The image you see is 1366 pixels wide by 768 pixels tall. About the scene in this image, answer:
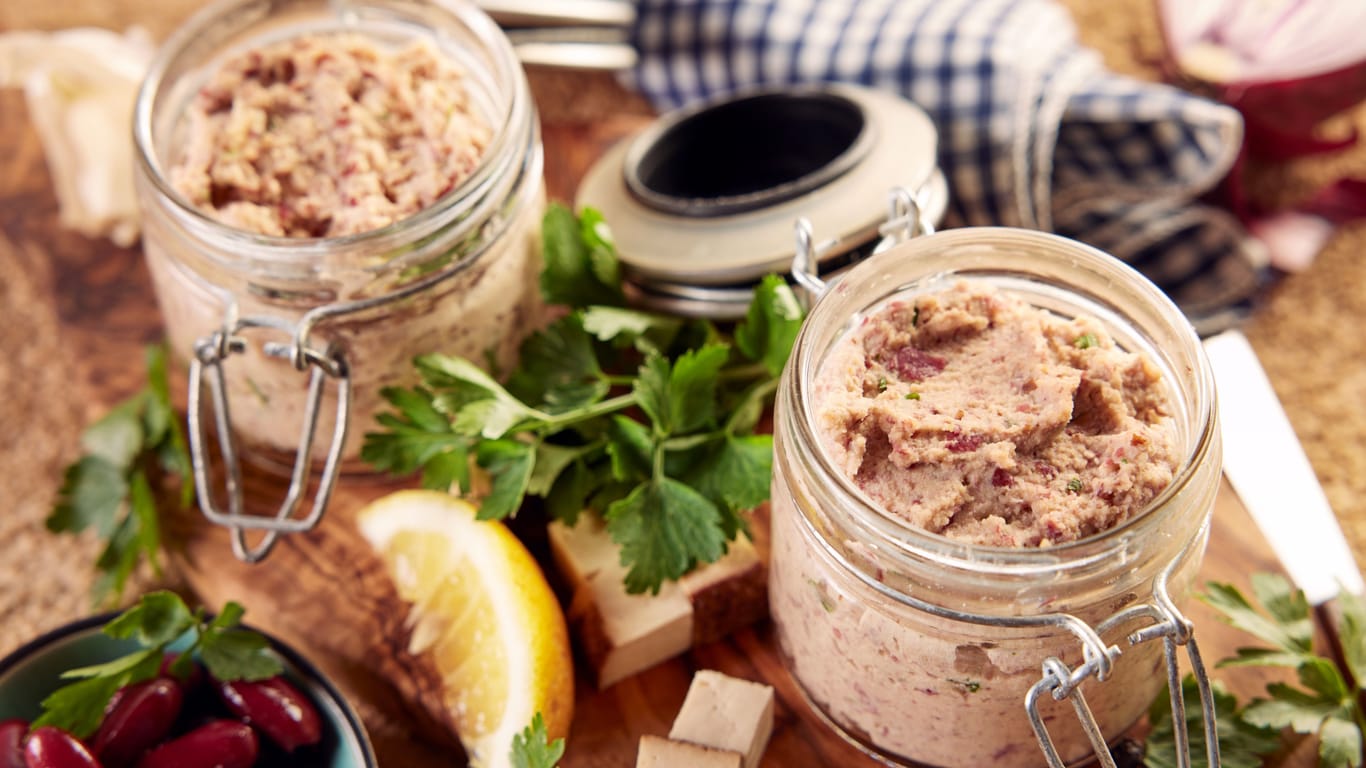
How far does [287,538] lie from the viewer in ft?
6.05

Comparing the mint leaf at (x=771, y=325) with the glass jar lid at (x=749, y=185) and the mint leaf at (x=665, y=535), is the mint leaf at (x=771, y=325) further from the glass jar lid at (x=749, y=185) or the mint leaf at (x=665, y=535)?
the mint leaf at (x=665, y=535)

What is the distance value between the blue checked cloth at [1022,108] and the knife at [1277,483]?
1.79 ft

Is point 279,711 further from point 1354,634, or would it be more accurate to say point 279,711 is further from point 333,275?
point 1354,634

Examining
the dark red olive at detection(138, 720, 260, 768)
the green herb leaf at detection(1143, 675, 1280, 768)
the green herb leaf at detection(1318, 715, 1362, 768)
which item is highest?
the green herb leaf at detection(1318, 715, 1362, 768)

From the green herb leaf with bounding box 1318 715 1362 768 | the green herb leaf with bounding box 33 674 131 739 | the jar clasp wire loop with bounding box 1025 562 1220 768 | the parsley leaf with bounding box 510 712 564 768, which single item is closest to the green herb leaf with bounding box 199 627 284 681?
the green herb leaf with bounding box 33 674 131 739

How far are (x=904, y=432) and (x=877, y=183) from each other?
23.8 inches

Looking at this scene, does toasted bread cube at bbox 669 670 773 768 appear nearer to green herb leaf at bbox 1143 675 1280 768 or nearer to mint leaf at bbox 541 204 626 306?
green herb leaf at bbox 1143 675 1280 768

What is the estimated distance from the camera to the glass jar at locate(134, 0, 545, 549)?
1.60 metres

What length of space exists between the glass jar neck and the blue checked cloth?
2.78 feet

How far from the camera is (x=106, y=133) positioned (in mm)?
2199

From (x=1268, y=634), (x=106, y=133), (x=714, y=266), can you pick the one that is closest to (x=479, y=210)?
(x=714, y=266)

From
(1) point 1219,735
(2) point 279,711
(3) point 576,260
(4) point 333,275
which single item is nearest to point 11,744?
(2) point 279,711

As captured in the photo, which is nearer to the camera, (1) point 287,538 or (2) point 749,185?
(1) point 287,538

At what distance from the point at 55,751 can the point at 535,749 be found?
21.6 inches
